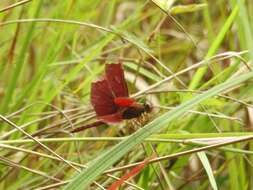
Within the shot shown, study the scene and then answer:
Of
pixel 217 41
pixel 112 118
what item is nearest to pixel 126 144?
pixel 112 118

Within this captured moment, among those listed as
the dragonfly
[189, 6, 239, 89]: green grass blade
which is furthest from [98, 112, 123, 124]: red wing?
[189, 6, 239, 89]: green grass blade

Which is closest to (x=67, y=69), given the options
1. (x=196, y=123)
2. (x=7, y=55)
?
(x=7, y=55)

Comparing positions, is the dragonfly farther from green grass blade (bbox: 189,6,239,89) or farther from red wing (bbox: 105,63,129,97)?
green grass blade (bbox: 189,6,239,89)

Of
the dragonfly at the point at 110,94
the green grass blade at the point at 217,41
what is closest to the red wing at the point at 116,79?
the dragonfly at the point at 110,94

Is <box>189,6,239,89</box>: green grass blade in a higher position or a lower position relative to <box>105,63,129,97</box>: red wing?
lower

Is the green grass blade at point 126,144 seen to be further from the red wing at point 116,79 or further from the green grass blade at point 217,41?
the green grass blade at point 217,41

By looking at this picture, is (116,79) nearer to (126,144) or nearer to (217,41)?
(126,144)

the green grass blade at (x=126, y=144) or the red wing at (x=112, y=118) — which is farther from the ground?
the red wing at (x=112, y=118)
